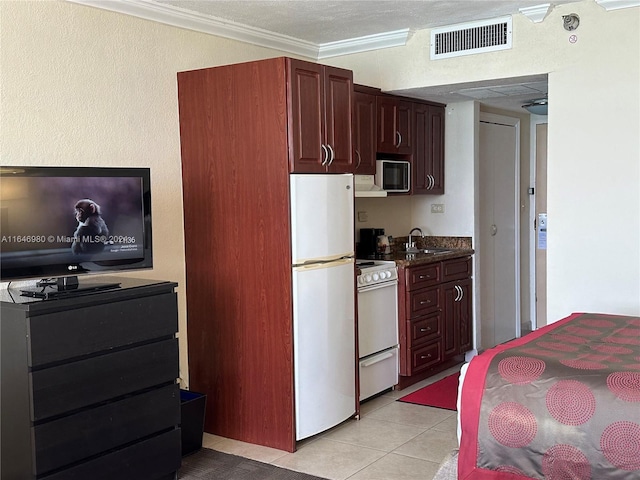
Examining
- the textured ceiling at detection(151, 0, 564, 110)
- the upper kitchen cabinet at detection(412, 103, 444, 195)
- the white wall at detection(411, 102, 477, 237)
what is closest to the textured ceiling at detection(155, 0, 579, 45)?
the textured ceiling at detection(151, 0, 564, 110)

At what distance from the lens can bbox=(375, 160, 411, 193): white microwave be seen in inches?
207

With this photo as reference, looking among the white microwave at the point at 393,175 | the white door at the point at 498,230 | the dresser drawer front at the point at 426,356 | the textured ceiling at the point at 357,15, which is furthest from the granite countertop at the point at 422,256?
the textured ceiling at the point at 357,15

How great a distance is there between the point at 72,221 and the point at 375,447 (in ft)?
6.94

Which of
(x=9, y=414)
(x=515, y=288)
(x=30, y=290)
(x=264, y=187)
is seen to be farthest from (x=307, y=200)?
(x=515, y=288)

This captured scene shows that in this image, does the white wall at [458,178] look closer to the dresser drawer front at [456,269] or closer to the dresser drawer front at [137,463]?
the dresser drawer front at [456,269]

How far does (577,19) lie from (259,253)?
2.49m

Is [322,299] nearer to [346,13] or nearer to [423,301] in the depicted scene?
[423,301]

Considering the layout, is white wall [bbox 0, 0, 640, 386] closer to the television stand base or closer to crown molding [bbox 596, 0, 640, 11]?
crown molding [bbox 596, 0, 640, 11]

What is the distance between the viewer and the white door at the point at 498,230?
20.7ft

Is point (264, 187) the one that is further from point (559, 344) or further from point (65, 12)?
point (559, 344)

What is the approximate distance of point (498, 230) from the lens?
21.5 feet

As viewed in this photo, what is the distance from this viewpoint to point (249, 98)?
394 centimetres

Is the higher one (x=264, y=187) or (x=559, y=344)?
(x=264, y=187)

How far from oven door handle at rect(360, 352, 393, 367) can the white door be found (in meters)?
1.38
